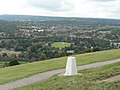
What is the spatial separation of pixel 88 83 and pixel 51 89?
130 centimetres

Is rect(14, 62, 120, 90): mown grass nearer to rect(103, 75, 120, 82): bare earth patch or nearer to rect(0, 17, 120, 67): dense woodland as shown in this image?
rect(103, 75, 120, 82): bare earth patch

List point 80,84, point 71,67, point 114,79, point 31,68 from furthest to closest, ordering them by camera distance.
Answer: point 31,68 → point 71,67 → point 114,79 → point 80,84

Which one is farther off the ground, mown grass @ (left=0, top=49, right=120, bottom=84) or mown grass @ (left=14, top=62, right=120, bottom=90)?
mown grass @ (left=14, top=62, right=120, bottom=90)

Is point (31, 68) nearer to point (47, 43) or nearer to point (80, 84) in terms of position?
point (80, 84)

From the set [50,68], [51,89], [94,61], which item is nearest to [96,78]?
[51,89]

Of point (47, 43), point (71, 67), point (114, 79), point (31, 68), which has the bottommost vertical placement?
point (47, 43)

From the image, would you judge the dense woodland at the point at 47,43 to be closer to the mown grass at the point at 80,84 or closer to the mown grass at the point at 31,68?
the mown grass at the point at 31,68

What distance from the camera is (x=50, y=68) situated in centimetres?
1684

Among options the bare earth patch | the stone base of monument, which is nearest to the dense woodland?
the stone base of monument

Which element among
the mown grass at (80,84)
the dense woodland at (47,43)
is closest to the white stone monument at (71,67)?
the mown grass at (80,84)

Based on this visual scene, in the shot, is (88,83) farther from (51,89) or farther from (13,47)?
(13,47)

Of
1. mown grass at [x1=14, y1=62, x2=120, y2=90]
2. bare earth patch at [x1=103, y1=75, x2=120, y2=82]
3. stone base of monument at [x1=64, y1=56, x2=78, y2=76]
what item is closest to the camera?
mown grass at [x1=14, y1=62, x2=120, y2=90]

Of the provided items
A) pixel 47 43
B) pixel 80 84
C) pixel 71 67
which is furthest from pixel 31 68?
pixel 47 43

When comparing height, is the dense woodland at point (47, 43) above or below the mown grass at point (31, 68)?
below
